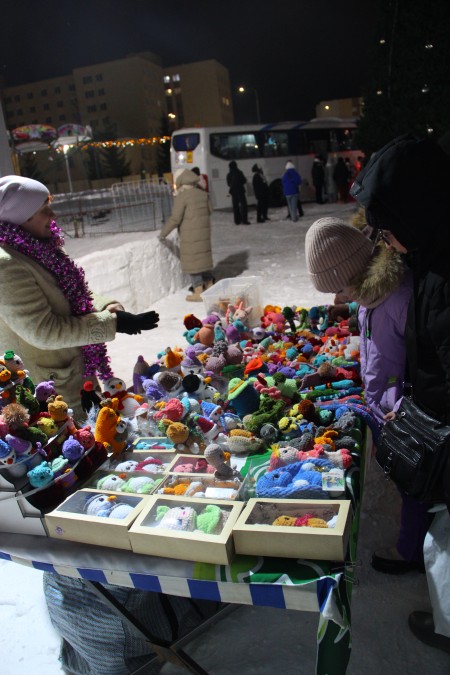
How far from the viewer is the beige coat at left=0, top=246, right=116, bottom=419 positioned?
2.00 meters

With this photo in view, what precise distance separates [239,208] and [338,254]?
10847 mm

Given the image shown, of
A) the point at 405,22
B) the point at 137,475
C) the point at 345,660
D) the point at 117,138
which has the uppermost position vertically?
the point at 405,22

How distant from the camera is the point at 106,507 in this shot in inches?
54.1

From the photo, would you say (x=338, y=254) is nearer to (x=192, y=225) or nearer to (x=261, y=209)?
(x=192, y=225)

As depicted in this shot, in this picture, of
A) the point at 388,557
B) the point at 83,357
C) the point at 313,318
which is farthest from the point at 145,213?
the point at 388,557

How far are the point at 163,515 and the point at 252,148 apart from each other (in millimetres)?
16026

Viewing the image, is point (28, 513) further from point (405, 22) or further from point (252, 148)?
point (252, 148)

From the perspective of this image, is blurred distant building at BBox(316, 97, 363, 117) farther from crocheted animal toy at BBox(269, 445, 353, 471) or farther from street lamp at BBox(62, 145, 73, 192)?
crocheted animal toy at BBox(269, 445, 353, 471)

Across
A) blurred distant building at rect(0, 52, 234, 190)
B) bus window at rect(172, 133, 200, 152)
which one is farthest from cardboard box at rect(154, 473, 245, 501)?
bus window at rect(172, 133, 200, 152)

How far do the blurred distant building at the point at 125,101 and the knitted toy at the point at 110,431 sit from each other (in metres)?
3.81

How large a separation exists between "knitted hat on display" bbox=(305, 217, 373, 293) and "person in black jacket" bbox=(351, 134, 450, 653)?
0.88 feet

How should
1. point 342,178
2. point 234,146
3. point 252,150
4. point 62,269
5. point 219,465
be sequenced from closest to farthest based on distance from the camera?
point 219,465, point 62,269, point 342,178, point 234,146, point 252,150

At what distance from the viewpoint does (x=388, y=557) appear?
208cm

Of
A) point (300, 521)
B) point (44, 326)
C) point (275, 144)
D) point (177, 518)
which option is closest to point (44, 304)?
point (44, 326)
